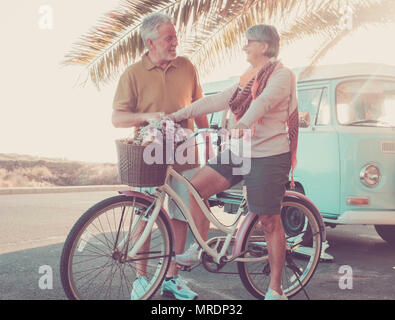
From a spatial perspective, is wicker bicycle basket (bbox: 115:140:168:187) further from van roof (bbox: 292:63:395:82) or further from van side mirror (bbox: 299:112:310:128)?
van roof (bbox: 292:63:395:82)

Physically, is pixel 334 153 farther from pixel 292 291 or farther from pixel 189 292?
pixel 189 292

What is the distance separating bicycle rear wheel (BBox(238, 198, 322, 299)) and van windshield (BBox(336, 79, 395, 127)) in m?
2.13

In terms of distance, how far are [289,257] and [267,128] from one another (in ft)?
3.76

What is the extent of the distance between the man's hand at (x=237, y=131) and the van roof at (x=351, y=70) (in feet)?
9.81

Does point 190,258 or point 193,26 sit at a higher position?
point 193,26

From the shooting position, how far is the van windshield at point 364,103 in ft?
21.2

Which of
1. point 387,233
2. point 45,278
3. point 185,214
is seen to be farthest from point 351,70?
point 45,278

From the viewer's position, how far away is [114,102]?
167 inches

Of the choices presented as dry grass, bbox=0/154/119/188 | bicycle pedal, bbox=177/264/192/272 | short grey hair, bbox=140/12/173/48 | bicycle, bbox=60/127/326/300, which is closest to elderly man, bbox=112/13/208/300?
short grey hair, bbox=140/12/173/48

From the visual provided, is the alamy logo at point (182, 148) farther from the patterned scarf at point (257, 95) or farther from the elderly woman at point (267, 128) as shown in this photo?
the patterned scarf at point (257, 95)

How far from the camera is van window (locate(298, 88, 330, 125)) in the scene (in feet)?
21.8

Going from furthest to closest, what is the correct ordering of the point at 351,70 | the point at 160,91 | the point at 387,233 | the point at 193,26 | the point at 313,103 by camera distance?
the point at 193,26 → the point at 387,233 → the point at 313,103 → the point at 351,70 → the point at 160,91

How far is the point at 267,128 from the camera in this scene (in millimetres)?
3918

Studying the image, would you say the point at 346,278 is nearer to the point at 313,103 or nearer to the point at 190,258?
the point at 190,258
